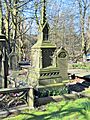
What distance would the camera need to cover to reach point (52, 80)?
1264 cm

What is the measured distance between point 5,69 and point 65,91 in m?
3.10

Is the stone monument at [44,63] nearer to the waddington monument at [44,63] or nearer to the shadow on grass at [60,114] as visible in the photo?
the waddington monument at [44,63]

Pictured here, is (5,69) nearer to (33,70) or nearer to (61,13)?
(33,70)

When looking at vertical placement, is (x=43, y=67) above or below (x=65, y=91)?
above

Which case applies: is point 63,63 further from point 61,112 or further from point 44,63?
point 61,112

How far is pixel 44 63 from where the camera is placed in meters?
13.0

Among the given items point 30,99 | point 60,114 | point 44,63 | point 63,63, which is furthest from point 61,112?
point 63,63

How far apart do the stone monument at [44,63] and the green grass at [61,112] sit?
291 cm

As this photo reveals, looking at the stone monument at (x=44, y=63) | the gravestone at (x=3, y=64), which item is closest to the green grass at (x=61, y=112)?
the gravestone at (x=3, y=64)

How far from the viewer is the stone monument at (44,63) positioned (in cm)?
1255

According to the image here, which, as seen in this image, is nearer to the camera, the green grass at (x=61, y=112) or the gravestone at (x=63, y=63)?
the green grass at (x=61, y=112)

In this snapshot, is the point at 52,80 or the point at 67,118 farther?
the point at 52,80

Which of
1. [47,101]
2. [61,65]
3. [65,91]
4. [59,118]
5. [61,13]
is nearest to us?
[59,118]

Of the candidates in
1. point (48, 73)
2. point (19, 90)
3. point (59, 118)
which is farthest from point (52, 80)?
point (59, 118)
